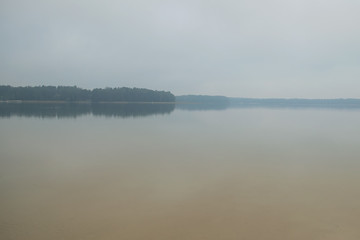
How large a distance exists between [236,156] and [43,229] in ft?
22.5

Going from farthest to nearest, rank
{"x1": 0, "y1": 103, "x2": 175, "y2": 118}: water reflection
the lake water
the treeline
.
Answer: the treeline, {"x1": 0, "y1": 103, "x2": 175, "y2": 118}: water reflection, the lake water

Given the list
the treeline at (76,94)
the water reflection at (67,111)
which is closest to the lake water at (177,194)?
the water reflection at (67,111)

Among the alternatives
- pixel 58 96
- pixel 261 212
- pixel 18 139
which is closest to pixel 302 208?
pixel 261 212

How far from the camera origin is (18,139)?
456 inches

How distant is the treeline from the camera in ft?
222

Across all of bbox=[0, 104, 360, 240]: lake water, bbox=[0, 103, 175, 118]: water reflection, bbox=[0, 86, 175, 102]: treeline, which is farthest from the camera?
bbox=[0, 86, 175, 102]: treeline

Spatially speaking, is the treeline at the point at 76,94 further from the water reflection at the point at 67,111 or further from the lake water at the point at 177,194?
the lake water at the point at 177,194

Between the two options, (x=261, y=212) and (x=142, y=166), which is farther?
(x=142, y=166)

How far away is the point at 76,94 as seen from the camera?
7212 centimetres

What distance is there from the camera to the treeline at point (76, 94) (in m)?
67.8

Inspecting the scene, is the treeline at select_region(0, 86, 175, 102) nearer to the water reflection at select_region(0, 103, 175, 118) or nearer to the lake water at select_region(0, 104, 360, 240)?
the water reflection at select_region(0, 103, 175, 118)

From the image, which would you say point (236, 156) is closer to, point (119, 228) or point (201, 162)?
point (201, 162)

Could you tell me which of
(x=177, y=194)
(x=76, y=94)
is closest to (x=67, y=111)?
(x=177, y=194)

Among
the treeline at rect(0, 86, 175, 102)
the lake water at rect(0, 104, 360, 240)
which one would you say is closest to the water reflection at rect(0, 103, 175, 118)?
the lake water at rect(0, 104, 360, 240)
